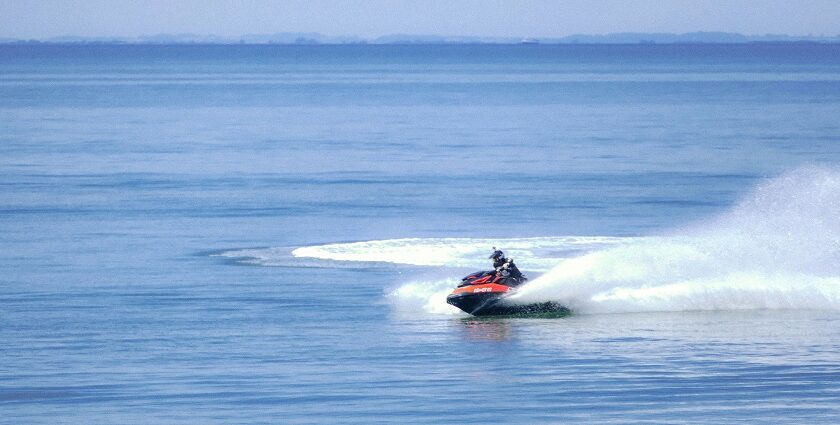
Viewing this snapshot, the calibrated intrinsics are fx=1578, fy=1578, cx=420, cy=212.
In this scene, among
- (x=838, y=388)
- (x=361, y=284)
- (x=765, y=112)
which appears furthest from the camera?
(x=765, y=112)

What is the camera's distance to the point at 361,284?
1259 inches

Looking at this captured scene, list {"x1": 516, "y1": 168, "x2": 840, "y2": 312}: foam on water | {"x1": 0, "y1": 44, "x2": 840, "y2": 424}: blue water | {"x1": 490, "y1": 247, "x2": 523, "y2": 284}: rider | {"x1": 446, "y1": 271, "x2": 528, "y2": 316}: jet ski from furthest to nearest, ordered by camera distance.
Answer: {"x1": 516, "y1": 168, "x2": 840, "y2": 312}: foam on water → {"x1": 490, "y1": 247, "x2": 523, "y2": 284}: rider → {"x1": 446, "y1": 271, "x2": 528, "y2": 316}: jet ski → {"x1": 0, "y1": 44, "x2": 840, "y2": 424}: blue water

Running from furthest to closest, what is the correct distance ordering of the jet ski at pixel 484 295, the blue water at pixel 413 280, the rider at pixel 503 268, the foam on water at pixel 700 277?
the foam on water at pixel 700 277 → the rider at pixel 503 268 → the jet ski at pixel 484 295 → the blue water at pixel 413 280

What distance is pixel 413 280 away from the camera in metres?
32.4

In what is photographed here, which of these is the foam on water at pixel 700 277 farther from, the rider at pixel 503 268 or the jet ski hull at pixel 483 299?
the rider at pixel 503 268

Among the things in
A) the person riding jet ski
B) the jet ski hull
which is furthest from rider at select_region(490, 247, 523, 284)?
the jet ski hull

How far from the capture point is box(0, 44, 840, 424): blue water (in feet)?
69.6

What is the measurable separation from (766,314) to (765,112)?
72.2 m

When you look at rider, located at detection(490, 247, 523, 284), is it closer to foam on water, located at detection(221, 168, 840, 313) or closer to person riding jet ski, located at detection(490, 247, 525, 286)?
person riding jet ski, located at detection(490, 247, 525, 286)

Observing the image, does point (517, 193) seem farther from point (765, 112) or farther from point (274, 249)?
point (765, 112)

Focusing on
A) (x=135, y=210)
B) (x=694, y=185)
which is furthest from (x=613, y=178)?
(x=135, y=210)

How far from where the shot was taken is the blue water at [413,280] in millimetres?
21219

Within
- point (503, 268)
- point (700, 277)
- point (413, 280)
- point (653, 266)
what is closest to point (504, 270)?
point (503, 268)

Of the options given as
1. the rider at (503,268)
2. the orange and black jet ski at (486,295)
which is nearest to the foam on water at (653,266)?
the orange and black jet ski at (486,295)
